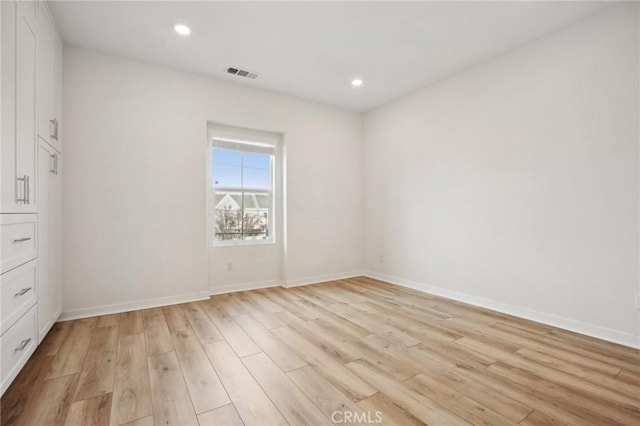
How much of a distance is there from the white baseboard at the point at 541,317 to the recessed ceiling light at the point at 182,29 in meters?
4.03

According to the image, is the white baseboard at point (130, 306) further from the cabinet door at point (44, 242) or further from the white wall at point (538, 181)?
the white wall at point (538, 181)

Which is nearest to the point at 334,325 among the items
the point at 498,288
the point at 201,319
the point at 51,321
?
the point at 201,319

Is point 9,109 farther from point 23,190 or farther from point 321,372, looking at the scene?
point 321,372

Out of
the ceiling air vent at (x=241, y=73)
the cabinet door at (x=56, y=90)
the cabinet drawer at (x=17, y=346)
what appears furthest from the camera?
the ceiling air vent at (x=241, y=73)

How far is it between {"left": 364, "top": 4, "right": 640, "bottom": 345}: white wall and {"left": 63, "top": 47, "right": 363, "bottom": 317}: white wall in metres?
1.74

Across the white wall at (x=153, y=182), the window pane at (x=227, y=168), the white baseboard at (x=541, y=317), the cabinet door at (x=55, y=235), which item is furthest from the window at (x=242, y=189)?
the white baseboard at (x=541, y=317)

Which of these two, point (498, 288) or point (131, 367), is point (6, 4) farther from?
point (498, 288)

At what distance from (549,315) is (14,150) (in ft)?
14.7

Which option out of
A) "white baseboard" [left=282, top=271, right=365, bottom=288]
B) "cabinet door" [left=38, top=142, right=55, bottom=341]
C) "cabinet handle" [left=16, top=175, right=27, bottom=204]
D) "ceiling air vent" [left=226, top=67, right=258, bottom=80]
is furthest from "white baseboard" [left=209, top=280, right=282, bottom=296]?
"ceiling air vent" [left=226, top=67, right=258, bottom=80]

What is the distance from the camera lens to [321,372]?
1.99 metres

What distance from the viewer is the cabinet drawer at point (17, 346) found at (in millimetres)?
1701

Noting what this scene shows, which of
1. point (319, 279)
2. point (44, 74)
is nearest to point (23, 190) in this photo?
point (44, 74)

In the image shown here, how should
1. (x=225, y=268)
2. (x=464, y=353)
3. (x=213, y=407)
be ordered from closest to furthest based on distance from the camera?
(x=213, y=407), (x=464, y=353), (x=225, y=268)

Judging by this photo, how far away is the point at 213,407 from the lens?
64.2 inches
